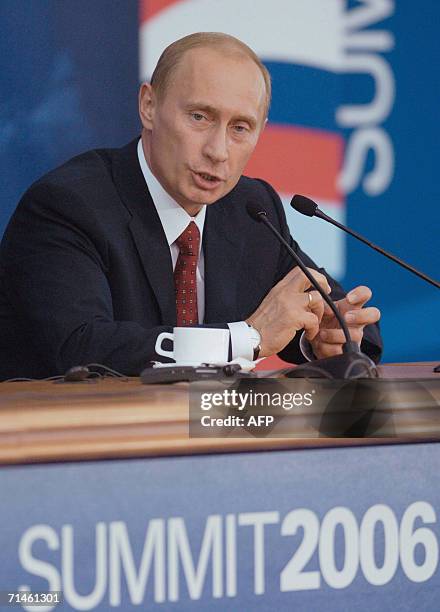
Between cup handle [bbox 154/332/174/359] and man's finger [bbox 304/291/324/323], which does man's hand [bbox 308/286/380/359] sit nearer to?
man's finger [bbox 304/291/324/323]

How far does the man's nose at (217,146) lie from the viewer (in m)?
2.28

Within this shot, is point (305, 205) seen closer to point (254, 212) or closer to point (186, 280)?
point (254, 212)

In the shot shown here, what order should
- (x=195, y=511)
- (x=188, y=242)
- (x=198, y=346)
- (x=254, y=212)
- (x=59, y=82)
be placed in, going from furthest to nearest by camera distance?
(x=59, y=82)
(x=188, y=242)
(x=254, y=212)
(x=198, y=346)
(x=195, y=511)

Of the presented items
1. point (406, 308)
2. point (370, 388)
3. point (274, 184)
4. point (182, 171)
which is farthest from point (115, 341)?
point (406, 308)

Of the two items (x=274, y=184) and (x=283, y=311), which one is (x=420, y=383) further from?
(x=274, y=184)

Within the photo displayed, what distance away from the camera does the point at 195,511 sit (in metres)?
1.28

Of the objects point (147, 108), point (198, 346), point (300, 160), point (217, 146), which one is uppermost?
point (300, 160)

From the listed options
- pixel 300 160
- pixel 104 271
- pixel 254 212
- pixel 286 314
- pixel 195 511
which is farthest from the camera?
pixel 300 160

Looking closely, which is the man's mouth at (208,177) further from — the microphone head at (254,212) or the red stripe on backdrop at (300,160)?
the red stripe on backdrop at (300,160)

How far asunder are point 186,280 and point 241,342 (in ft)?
1.06

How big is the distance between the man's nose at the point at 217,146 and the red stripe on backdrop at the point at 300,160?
2.64ft

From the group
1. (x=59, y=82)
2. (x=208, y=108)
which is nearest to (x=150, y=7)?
(x=59, y=82)

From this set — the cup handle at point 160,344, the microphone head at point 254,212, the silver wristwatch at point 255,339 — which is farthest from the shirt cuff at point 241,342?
the microphone head at point 254,212

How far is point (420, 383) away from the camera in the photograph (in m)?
1.50
